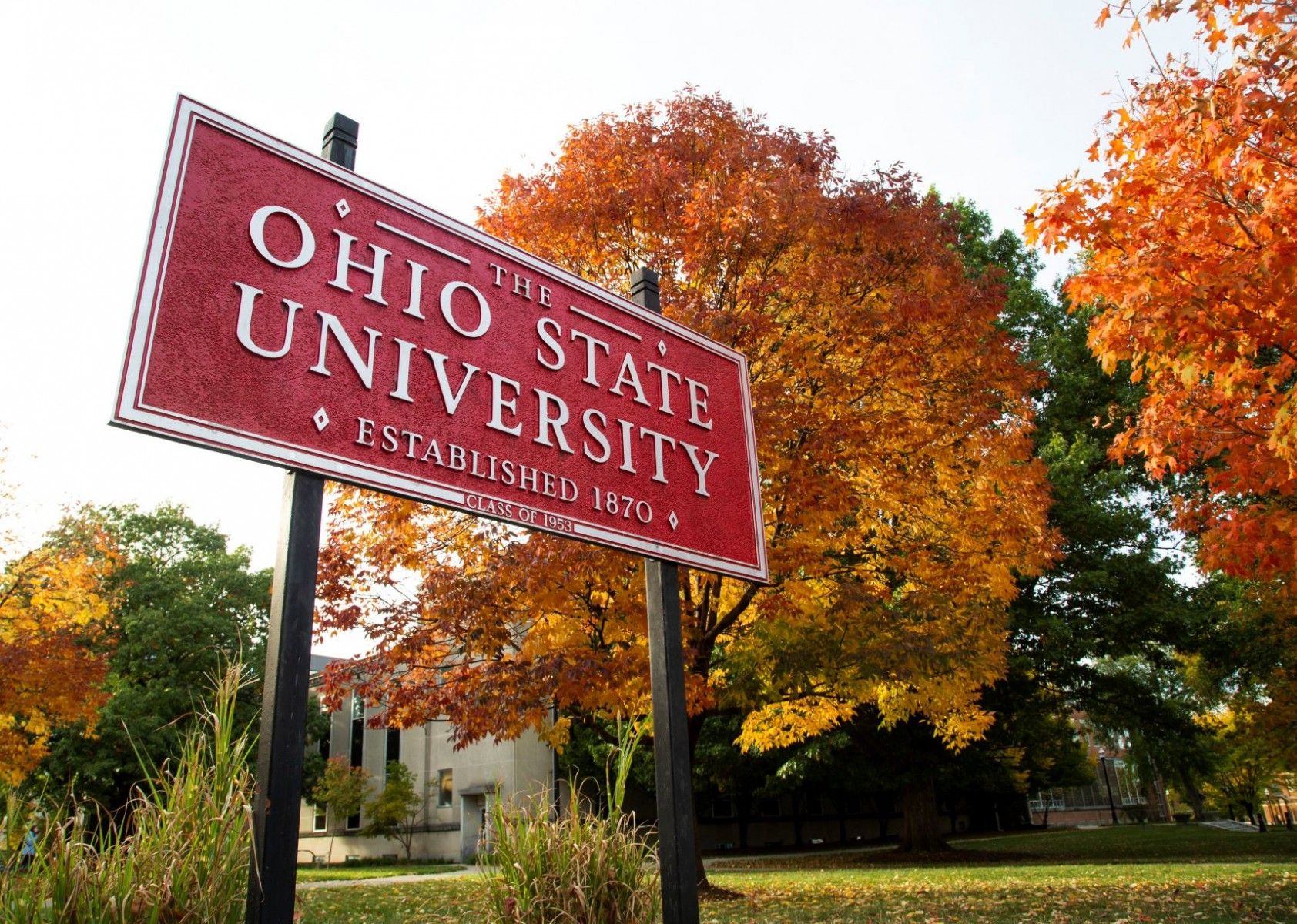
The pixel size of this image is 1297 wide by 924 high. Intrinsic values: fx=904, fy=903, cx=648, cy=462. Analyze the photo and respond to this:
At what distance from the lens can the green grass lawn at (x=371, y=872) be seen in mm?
21828

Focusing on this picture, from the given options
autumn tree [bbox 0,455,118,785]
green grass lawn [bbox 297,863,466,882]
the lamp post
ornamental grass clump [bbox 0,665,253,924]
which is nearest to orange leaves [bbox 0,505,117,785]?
autumn tree [bbox 0,455,118,785]

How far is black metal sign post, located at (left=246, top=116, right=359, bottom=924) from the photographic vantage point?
3037 mm

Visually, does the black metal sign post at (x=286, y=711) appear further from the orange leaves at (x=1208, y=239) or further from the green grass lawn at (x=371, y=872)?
the green grass lawn at (x=371, y=872)

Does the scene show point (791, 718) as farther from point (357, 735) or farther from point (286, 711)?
point (357, 735)

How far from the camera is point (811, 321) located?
1088cm

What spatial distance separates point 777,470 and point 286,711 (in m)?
7.41

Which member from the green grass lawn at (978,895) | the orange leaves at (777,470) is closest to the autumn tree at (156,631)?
the green grass lawn at (978,895)

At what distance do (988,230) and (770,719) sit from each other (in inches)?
757

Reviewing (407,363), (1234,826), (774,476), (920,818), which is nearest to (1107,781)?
(1234,826)

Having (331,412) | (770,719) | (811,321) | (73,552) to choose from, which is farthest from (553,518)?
(73,552)

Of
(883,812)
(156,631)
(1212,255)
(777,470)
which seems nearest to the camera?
(1212,255)

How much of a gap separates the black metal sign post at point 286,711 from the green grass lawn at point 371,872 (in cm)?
1821

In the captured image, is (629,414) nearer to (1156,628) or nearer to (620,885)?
(620,885)

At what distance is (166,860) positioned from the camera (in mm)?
2934
